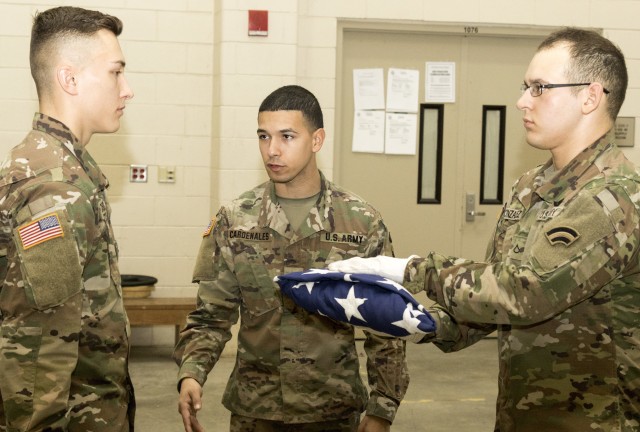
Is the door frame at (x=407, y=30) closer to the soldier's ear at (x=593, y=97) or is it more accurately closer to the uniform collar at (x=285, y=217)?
the uniform collar at (x=285, y=217)

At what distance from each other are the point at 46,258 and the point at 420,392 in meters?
3.74

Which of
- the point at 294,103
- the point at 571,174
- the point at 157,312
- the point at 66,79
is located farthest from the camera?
the point at 157,312

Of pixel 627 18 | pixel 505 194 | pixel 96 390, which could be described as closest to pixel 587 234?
pixel 96 390

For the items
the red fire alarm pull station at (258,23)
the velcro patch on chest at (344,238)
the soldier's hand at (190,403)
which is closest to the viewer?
the soldier's hand at (190,403)

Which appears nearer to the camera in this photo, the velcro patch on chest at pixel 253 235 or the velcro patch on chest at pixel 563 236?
the velcro patch on chest at pixel 563 236

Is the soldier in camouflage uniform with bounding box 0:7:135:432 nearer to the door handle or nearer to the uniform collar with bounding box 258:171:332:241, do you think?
the uniform collar with bounding box 258:171:332:241

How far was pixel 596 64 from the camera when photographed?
6.98 feet

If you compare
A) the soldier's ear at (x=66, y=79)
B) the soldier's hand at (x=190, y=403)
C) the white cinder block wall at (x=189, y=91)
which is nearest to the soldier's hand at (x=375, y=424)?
the soldier's hand at (x=190, y=403)

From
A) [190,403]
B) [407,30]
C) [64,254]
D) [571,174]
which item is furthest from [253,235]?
[407,30]

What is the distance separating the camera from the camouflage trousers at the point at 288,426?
259 centimetres

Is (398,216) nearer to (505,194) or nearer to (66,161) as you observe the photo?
(505,194)

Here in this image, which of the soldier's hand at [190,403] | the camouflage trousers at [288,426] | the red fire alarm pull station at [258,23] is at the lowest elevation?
the camouflage trousers at [288,426]

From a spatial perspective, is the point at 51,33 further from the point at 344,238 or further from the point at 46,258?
the point at 344,238

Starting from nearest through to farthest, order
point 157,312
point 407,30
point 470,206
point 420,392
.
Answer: point 420,392 < point 157,312 < point 407,30 < point 470,206
